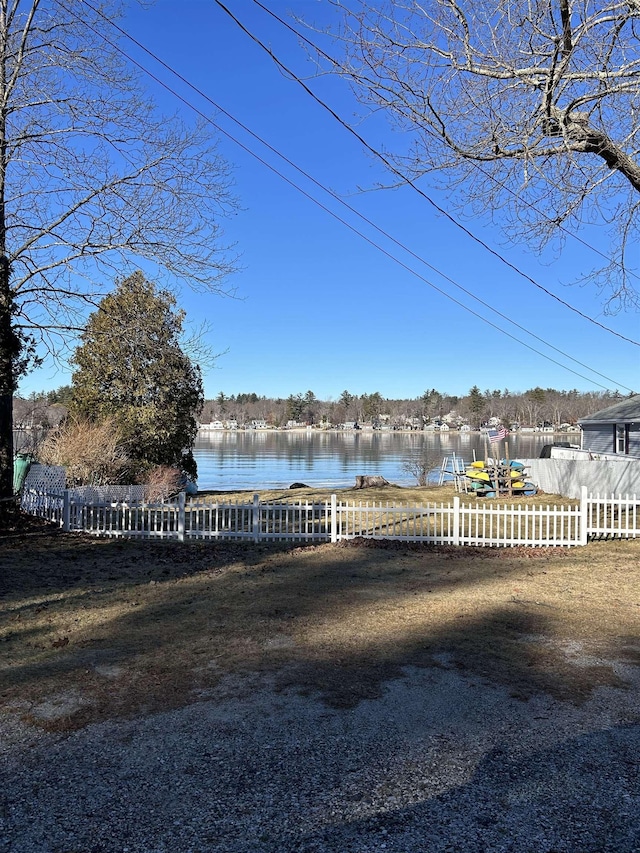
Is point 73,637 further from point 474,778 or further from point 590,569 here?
point 590,569

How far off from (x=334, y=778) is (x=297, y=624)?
3220 mm

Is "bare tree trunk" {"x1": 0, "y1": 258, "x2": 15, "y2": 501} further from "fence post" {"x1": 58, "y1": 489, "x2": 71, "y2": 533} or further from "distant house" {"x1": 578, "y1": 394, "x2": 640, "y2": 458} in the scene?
"distant house" {"x1": 578, "y1": 394, "x2": 640, "y2": 458}

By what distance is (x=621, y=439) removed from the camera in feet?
98.9

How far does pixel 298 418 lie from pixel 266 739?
171 metres

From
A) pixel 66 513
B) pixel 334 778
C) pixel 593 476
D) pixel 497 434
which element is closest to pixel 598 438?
pixel 497 434

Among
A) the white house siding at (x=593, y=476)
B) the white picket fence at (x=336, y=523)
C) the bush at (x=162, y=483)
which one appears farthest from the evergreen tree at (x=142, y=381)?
the white house siding at (x=593, y=476)

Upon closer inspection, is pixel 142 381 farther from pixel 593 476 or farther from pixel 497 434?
pixel 593 476

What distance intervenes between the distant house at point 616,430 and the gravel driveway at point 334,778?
26553 mm

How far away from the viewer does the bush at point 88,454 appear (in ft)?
63.3

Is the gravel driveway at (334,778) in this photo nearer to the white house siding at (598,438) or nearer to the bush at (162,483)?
the bush at (162,483)

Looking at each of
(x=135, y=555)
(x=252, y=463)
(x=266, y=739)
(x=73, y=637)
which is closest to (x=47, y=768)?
(x=266, y=739)

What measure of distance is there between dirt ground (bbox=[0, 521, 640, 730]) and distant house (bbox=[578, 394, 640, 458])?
1975cm

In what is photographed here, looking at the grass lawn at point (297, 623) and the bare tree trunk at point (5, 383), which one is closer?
the grass lawn at point (297, 623)

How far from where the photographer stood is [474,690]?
4789 mm
